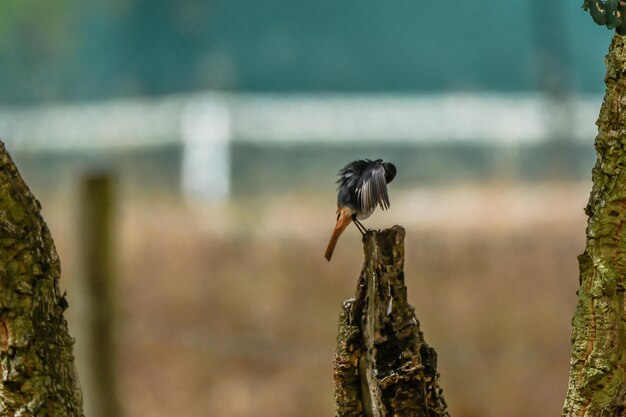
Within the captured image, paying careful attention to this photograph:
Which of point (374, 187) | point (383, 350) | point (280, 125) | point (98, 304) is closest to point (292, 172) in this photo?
point (280, 125)

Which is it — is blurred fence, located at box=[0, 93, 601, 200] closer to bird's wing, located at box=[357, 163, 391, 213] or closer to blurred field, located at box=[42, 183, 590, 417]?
blurred field, located at box=[42, 183, 590, 417]

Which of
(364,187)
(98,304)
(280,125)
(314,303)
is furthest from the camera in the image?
(280,125)

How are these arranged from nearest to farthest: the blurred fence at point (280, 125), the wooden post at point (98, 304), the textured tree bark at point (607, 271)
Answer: the textured tree bark at point (607, 271), the wooden post at point (98, 304), the blurred fence at point (280, 125)

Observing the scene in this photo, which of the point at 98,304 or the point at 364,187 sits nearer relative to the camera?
the point at 364,187

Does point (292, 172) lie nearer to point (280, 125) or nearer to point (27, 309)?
point (280, 125)

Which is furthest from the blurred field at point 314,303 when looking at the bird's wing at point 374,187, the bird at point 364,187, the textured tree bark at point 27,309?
the textured tree bark at point 27,309

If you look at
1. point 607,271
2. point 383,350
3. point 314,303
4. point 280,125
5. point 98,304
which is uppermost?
point 280,125

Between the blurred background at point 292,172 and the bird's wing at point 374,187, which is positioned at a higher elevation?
the blurred background at point 292,172

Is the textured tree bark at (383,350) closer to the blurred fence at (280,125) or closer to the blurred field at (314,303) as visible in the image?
the blurred field at (314,303)
